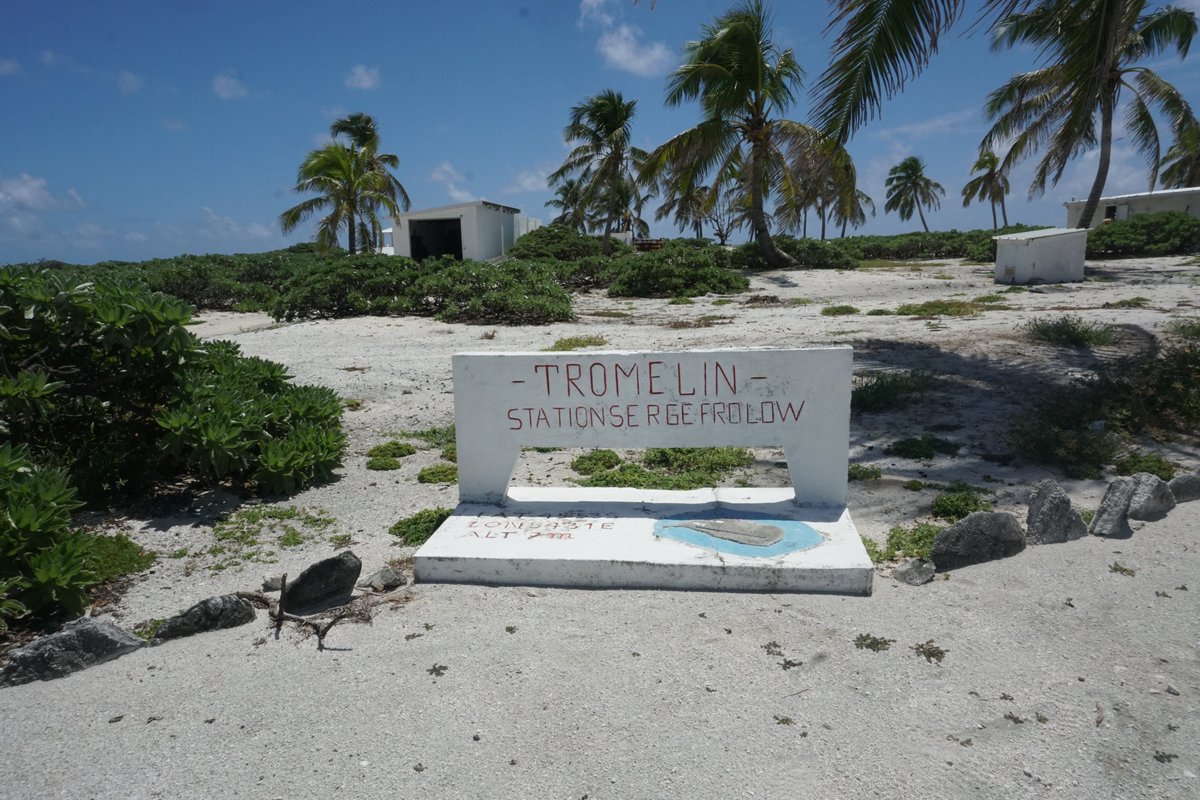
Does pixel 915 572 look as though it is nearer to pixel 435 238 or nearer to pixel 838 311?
pixel 838 311

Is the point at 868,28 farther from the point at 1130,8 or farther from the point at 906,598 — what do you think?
the point at 1130,8

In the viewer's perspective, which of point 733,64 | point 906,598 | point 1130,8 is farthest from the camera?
point 733,64

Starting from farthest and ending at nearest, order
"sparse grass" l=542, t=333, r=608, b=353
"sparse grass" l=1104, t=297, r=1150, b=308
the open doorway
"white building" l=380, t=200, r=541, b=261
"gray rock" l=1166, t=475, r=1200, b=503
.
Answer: the open doorway
"white building" l=380, t=200, r=541, b=261
"sparse grass" l=1104, t=297, r=1150, b=308
"sparse grass" l=542, t=333, r=608, b=353
"gray rock" l=1166, t=475, r=1200, b=503

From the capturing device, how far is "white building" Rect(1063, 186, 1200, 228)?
2964 cm

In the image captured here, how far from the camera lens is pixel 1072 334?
986cm

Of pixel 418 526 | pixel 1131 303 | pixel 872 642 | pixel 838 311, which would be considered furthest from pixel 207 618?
pixel 1131 303

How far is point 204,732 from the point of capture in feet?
10.2

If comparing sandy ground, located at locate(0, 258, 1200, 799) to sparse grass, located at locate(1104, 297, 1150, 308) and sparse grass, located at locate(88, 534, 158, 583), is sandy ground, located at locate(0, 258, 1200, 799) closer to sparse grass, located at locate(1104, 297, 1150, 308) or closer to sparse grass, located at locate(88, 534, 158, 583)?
sparse grass, located at locate(88, 534, 158, 583)

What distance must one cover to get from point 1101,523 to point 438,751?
13.5ft

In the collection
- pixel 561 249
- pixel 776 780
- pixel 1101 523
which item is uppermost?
pixel 561 249

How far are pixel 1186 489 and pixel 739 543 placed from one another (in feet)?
10.3

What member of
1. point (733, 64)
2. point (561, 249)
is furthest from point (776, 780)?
point (561, 249)

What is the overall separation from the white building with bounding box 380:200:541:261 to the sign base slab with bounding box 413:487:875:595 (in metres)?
28.6

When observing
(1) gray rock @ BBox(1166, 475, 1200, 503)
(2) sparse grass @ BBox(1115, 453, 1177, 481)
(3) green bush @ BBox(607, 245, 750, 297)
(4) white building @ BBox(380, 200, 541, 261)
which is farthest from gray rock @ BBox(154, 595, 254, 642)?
(4) white building @ BBox(380, 200, 541, 261)
